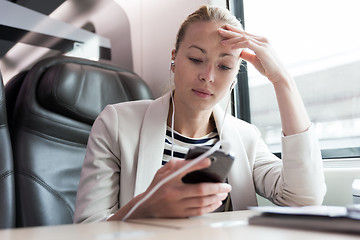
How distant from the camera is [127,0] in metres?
2.08

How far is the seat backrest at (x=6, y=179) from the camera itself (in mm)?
1219

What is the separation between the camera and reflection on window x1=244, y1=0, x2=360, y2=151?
143cm

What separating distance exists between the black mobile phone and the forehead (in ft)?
1.68

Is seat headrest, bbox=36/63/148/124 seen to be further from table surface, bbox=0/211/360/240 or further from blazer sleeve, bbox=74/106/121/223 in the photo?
table surface, bbox=0/211/360/240

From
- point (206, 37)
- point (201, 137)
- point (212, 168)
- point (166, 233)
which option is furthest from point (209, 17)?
point (166, 233)

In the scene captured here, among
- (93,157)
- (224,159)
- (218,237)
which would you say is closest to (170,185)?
(224,159)

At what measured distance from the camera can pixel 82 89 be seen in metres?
1.48

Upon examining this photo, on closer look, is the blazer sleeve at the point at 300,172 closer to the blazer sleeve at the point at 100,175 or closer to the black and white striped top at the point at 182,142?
the black and white striped top at the point at 182,142

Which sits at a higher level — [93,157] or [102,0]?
[102,0]

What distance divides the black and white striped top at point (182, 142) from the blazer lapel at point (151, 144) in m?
0.07

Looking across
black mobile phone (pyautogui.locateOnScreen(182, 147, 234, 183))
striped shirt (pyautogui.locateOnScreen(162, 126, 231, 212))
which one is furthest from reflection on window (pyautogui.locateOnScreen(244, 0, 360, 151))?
black mobile phone (pyautogui.locateOnScreen(182, 147, 234, 183))

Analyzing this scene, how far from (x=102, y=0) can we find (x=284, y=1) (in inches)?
36.7

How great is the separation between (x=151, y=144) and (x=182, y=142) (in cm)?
14

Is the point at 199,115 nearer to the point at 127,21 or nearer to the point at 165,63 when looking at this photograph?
the point at 165,63
